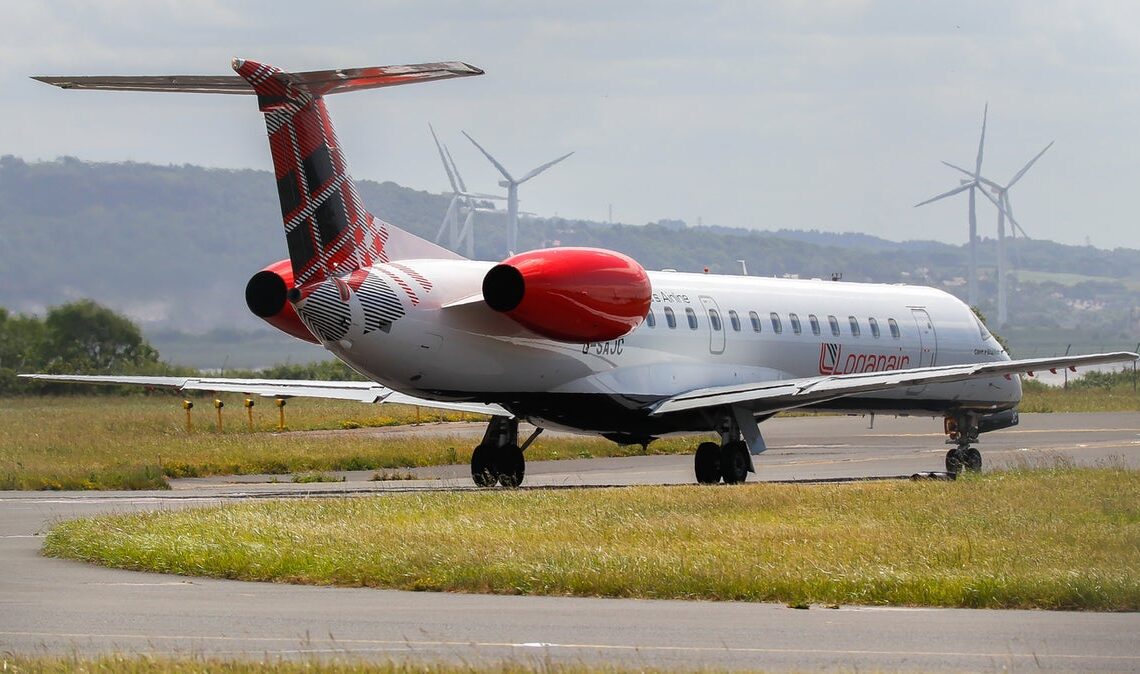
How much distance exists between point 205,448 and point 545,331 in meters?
11.9

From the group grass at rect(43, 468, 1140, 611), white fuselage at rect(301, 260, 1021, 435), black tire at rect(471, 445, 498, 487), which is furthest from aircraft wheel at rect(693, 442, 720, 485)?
grass at rect(43, 468, 1140, 611)

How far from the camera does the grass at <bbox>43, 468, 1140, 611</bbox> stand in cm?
1517

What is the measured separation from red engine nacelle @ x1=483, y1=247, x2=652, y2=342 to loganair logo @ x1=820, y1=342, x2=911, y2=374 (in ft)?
23.4

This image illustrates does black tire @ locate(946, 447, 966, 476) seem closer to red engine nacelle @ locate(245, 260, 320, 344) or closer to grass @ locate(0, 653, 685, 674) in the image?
red engine nacelle @ locate(245, 260, 320, 344)

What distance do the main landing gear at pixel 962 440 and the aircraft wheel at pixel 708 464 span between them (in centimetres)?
536

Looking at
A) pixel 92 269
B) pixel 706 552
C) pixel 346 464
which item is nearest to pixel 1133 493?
pixel 706 552

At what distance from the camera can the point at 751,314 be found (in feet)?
104

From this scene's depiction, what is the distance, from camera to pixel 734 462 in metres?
28.2

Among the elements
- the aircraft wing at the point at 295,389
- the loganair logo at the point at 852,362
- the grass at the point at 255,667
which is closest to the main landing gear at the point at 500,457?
the aircraft wing at the point at 295,389

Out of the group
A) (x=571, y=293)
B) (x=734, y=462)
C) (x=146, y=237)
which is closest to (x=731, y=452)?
(x=734, y=462)

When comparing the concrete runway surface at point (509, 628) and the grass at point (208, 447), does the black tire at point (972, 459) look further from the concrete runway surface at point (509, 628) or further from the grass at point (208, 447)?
the concrete runway surface at point (509, 628)

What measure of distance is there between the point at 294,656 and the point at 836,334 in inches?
875

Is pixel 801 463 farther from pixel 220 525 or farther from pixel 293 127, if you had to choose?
pixel 220 525

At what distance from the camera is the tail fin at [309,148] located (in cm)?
2370
